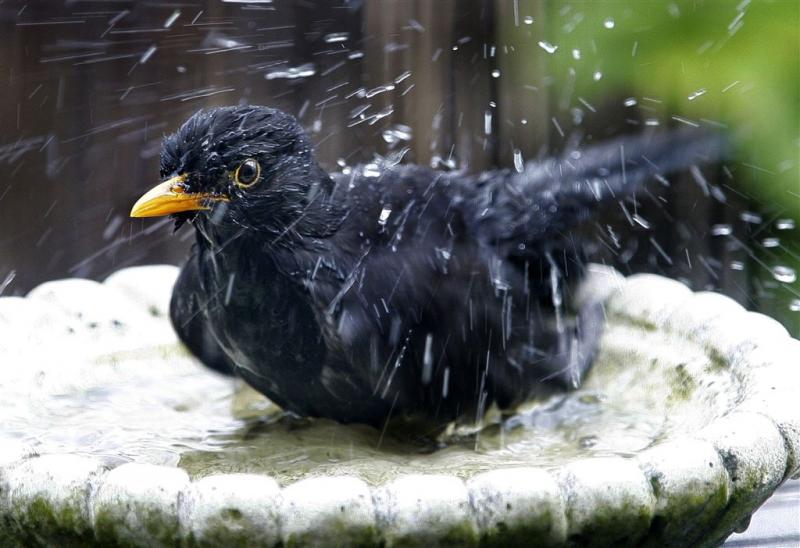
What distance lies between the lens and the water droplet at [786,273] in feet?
12.9

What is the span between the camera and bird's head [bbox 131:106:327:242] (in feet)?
8.01

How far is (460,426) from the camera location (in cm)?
274

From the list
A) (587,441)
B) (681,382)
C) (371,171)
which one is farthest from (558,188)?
(587,441)

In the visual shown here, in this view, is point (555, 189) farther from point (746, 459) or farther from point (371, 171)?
point (746, 459)

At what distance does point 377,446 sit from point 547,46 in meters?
2.47

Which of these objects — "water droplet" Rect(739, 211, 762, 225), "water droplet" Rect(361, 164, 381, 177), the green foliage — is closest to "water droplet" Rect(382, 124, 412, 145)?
the green foliage

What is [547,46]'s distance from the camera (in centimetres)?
452

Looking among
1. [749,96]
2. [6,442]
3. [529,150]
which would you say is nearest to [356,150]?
[529,150]

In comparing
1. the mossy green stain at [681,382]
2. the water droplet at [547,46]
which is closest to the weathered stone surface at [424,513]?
the mossy green stain at [681,382]

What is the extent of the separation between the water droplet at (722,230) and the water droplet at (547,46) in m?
1.14

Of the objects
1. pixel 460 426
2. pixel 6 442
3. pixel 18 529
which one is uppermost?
pixel 6 442

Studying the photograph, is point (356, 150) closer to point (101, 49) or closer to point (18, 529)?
point (101, 49)

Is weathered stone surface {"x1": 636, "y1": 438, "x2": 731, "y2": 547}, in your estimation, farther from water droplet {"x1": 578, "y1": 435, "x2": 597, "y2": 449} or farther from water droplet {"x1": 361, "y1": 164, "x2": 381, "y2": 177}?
water droplet {"x1": 361, "y1": 164, "x2": 381, "y2": 177}

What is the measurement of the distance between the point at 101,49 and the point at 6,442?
352cm
